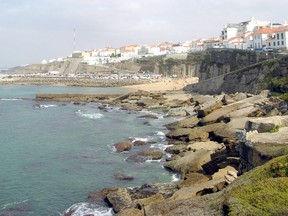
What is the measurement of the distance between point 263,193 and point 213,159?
14703mm

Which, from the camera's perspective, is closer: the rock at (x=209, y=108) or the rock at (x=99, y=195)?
the rock at (x=99, y=195)

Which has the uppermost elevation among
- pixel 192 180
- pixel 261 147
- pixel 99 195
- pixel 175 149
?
pixel 261 147

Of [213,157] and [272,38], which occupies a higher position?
[272,38]

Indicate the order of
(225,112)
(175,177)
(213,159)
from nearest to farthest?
(213,159) < (175,177) < (225,112)

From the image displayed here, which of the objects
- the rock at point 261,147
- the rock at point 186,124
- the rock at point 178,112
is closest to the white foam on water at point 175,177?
the rock at point 261,147

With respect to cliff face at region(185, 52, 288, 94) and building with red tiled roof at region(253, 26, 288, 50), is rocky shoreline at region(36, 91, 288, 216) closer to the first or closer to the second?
cliff face at region(185, 52, 288, 94)

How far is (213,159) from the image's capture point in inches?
1088

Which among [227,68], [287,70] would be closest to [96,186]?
[287,70]

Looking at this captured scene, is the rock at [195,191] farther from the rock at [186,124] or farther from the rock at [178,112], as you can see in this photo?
the rock at [178,112]

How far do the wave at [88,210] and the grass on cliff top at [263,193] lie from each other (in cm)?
986

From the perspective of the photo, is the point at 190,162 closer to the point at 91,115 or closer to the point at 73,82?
the point at 91,115

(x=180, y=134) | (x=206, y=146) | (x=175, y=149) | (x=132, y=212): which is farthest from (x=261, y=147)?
(x=180, y=134)

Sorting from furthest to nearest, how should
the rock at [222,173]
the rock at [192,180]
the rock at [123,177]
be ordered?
the rock at [123,177] < the rock at [192,180] < the rock at [222,173]

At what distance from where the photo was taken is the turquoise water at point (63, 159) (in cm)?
2559
